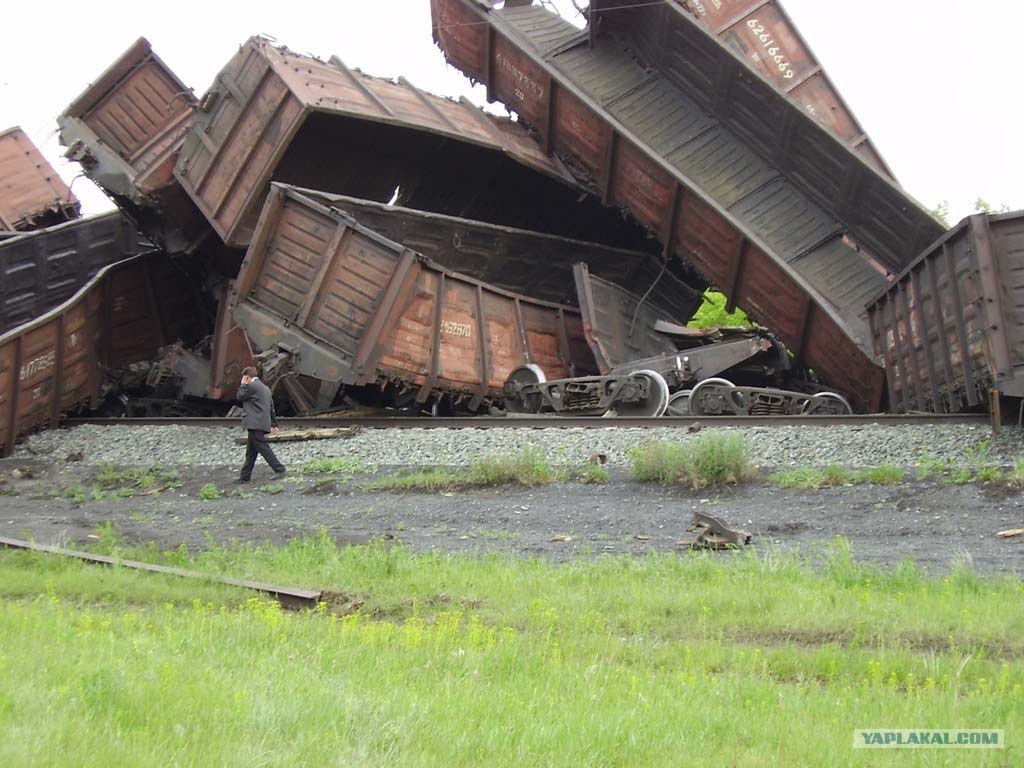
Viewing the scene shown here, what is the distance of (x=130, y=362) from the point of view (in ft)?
56.5

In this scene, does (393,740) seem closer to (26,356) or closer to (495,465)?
(495,465)

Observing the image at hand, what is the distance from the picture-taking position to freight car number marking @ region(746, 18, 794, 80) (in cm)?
1539

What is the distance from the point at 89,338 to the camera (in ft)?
51.1

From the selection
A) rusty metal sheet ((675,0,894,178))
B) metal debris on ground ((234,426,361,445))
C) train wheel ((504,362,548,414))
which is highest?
rusty metal sheet ((675,0,894,178))

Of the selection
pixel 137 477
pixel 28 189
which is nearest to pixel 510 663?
pixel 137 477

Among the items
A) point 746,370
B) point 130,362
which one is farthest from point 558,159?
point 130,362

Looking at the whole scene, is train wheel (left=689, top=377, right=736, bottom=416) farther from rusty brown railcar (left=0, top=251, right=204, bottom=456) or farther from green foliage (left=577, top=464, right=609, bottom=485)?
rusty brown railcar (left=0, top=251, right=204, bottom=456)

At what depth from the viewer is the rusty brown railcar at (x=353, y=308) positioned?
13.1 metres

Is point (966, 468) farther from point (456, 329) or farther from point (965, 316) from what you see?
point (456, 329)

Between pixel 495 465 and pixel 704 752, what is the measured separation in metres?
6.00

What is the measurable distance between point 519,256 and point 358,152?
291cm

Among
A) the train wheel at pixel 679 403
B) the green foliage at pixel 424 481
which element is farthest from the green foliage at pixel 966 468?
the train wheel at pixel 679 403

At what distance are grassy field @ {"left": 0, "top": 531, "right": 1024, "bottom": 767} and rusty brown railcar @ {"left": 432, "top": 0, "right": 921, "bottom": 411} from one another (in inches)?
313

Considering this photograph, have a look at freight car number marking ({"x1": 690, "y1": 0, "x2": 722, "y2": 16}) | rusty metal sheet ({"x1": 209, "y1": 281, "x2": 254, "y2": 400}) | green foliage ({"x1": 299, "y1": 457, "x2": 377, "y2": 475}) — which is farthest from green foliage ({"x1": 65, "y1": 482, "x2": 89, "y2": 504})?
freight car number marking ({"x1": 690, "y1": 0, "x2": 722, "y2": 16})
